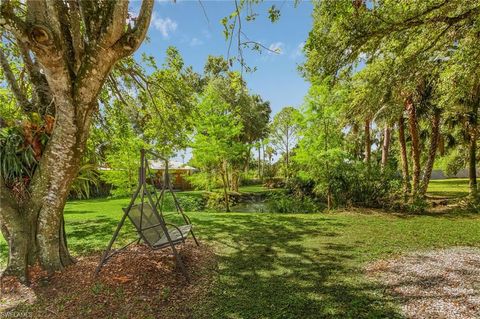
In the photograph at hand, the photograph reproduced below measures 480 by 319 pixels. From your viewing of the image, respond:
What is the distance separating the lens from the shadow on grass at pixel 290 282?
2977mm

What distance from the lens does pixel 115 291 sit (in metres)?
3.45

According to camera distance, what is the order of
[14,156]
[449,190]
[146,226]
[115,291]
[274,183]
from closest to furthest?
[115,291] < [14,156] < [146,226] < [449,190] < [274,183]

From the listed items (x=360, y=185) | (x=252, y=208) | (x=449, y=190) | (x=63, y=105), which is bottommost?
(x=252, y=208)

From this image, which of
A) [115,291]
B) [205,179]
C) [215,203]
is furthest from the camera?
[215,203]

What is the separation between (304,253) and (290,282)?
4.26 feet

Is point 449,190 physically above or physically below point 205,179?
below

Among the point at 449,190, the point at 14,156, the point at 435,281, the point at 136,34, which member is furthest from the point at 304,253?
the point at 449,190

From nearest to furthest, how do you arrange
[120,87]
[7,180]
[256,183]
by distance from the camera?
[7,180], [120,87], [256,183]

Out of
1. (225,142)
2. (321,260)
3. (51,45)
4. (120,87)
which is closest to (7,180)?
(51,45)

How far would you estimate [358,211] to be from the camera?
9.68m

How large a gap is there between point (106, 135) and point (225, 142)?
5.81 m

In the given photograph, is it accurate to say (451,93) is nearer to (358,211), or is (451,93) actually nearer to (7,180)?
(358,211)

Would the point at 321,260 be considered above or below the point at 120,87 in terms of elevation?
below

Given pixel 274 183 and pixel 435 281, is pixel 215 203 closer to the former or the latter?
pixel 435 281
